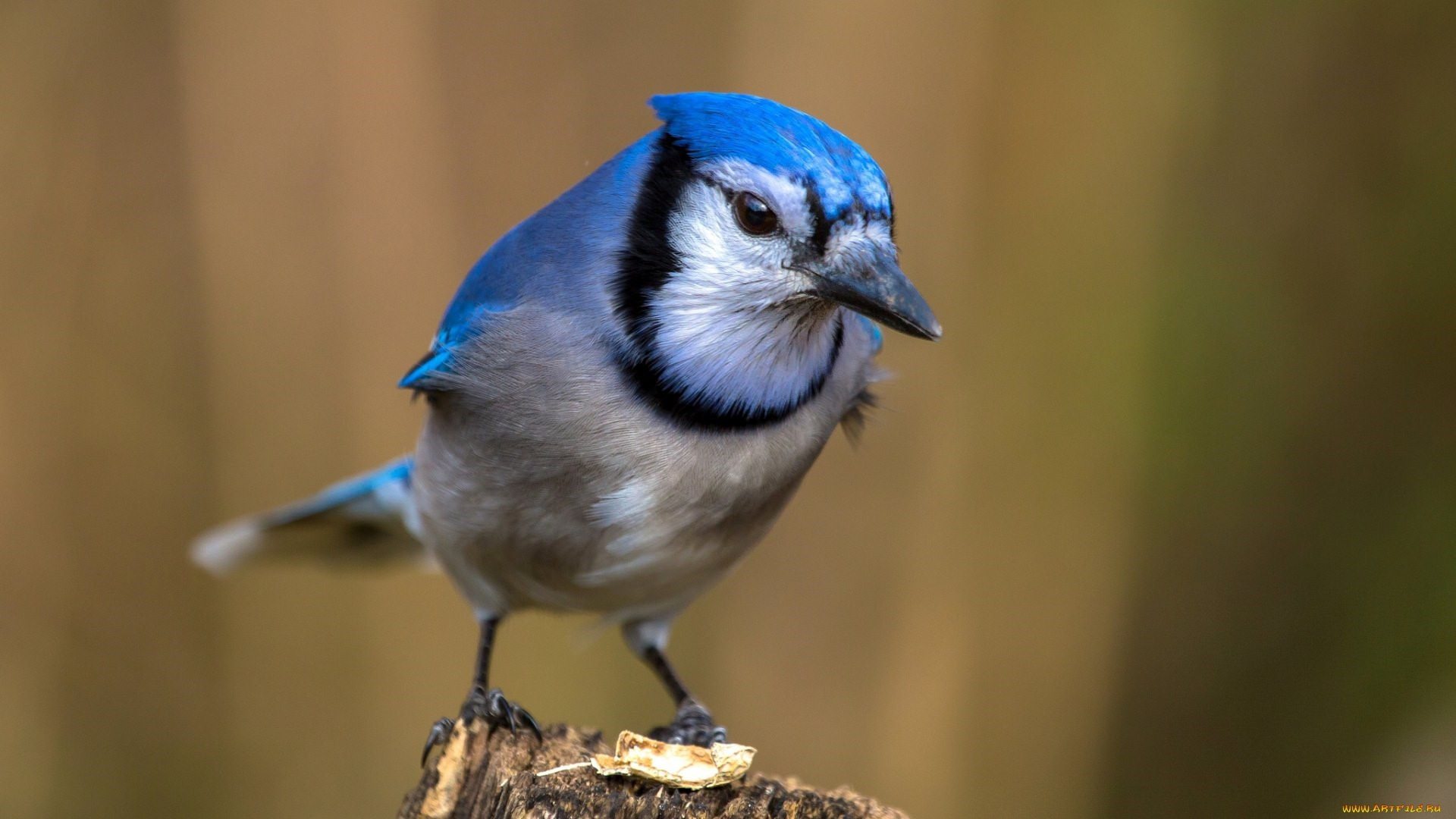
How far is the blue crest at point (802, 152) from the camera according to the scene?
2.19 meters

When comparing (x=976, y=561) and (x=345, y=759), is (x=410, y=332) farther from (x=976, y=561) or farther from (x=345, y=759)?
(x=976, y=561)

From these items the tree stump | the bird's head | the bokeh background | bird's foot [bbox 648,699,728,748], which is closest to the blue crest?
the bird's head

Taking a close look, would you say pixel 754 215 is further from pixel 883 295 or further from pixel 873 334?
pixel 873 334

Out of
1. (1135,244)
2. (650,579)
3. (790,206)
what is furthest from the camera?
(1135,244)

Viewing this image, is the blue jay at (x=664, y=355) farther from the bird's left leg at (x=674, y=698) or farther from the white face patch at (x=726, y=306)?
the bird's left leg at (x=674, y=698)

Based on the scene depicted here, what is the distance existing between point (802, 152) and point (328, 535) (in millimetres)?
1884

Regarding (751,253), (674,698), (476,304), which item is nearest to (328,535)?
(674,698)

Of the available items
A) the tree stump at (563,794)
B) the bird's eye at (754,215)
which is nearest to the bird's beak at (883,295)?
the bird's eye at (754,215)

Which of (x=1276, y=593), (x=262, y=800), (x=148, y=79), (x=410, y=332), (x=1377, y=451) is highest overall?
(x=148, y=79)

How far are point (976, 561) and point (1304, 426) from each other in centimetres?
91

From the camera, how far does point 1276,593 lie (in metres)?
3.72

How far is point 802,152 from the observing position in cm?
218

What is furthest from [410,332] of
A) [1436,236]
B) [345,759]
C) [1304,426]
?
[1436,236]

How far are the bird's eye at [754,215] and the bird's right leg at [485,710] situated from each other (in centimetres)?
86
